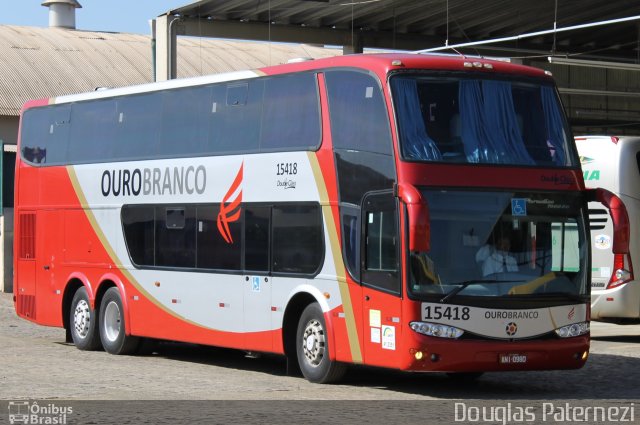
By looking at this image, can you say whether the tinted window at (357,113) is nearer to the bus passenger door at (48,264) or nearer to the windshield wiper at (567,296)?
the windshield wiper at (567,296)

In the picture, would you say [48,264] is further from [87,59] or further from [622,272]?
[87,59]

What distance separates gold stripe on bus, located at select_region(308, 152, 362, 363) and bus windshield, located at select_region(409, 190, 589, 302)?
120cm

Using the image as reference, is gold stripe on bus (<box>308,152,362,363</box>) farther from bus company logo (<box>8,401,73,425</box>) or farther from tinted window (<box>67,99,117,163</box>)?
tinted window (<box>67,99,117,163</box>)

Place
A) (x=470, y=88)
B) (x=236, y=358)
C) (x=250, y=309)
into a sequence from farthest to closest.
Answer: (x=236, y=358) → (x=250, y=309) → (x=470, y=88)

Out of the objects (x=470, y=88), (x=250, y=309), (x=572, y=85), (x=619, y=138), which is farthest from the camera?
(x=572, y=85)

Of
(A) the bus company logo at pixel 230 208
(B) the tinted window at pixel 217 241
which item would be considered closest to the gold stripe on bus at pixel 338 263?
(A) the bus company logo at pixel 230 208

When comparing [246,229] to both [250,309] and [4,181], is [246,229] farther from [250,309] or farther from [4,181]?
[4,181]

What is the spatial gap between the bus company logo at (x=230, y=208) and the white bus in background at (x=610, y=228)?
6851 millimetres

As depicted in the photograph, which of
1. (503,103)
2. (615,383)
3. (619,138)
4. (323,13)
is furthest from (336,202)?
(323,13)

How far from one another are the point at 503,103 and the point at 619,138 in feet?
24.7

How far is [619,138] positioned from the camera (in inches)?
862

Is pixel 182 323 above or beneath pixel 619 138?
beneath

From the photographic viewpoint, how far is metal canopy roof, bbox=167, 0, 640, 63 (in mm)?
30812

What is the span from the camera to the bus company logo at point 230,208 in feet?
56.1
